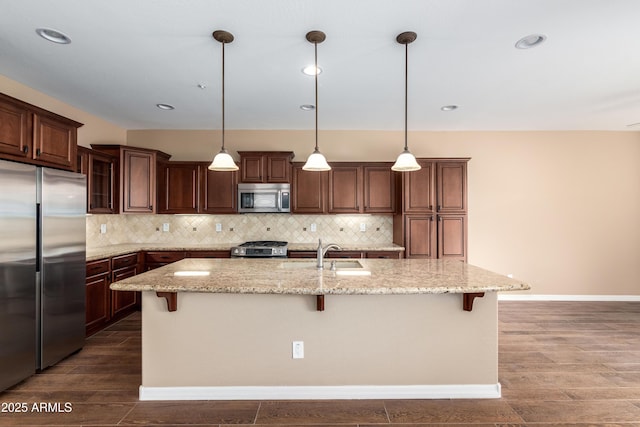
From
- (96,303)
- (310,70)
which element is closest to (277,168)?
(310,70)

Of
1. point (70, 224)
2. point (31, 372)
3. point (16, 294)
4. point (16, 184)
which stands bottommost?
point (31, 372)

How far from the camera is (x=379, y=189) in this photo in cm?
469

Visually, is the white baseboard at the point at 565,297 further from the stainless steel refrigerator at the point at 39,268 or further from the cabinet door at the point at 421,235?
the stainless steel refrigerator at the point at 39,268

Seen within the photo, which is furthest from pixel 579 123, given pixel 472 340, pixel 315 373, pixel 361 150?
pixel 315 373

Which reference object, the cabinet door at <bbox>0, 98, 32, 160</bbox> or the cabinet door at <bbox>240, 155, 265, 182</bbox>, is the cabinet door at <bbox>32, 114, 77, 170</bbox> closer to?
the cabinet door at <bbox>0, 98, 32, 160</bbox>

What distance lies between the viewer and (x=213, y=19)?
2.19m

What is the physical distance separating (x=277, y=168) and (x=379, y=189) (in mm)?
1491

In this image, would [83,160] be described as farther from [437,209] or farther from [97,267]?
[437,209]

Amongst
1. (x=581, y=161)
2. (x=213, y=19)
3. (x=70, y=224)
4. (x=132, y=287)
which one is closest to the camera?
(x=132, y=287)

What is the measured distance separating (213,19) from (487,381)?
3185 millimetres

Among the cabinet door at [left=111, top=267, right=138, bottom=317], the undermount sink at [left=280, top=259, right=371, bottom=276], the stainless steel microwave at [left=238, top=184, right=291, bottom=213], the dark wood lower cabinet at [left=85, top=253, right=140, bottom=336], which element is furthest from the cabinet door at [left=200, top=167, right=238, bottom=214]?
the undermount sink at [left=280, top=259, right=371, bottom=276]

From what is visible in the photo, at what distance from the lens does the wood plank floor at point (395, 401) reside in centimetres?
210

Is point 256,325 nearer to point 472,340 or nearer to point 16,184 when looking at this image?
point 472,340

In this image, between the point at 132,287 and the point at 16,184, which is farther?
the point at 16,184
